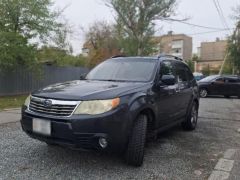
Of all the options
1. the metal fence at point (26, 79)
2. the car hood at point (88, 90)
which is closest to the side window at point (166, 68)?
the car hood at point (88, 90)

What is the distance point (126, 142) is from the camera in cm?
484

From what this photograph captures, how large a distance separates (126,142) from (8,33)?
11.9 metres

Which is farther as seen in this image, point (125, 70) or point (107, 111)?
point (125, 70)

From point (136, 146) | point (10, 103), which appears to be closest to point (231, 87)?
point (10, 103)

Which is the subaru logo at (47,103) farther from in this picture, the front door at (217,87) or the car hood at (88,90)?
the front door at (217,87)

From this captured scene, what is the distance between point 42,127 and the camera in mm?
4797

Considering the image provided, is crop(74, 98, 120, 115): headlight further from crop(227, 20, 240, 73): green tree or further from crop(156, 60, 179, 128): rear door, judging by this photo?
crop(227, 20, 240, 73): green tree

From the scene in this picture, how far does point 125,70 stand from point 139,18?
86.8 feet

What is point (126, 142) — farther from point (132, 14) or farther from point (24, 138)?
point (132, 14)

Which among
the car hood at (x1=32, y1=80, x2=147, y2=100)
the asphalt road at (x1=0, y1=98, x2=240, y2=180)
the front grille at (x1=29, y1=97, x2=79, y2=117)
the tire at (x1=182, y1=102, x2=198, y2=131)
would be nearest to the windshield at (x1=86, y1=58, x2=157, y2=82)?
the car hood at (x1=32, y1=80, x2=147, y2=100)

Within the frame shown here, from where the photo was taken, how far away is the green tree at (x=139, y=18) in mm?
31484

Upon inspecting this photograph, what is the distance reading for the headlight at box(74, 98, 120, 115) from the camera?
460 centimetres

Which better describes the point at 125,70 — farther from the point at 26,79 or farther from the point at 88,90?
the point at 26,79

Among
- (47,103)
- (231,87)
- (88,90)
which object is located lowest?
(231,87)
